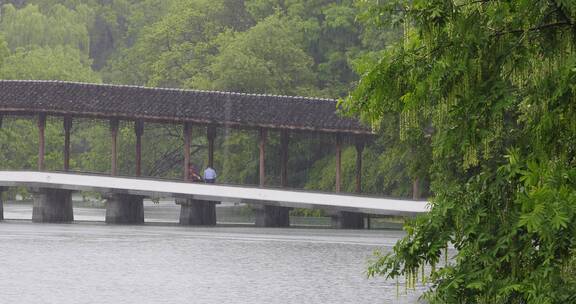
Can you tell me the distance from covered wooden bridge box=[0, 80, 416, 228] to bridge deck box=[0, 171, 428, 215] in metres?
0.41

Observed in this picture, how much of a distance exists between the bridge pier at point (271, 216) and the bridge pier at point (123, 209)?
3.22m

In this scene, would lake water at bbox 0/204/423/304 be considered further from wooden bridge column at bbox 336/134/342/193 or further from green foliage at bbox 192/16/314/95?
green foliage at bbox 192/16/314/95

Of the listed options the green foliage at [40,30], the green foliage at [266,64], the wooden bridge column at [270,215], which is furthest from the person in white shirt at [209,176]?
the green foliage at [40,30]

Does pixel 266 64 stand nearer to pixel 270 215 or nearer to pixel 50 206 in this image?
pixel 270 215

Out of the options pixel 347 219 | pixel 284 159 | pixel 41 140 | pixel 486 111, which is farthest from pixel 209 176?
pixel 486 111

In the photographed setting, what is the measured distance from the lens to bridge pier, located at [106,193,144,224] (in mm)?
37969

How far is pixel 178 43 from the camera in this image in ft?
191

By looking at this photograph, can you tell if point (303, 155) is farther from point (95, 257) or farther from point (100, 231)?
point (95, 257)

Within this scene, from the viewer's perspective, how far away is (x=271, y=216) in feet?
127

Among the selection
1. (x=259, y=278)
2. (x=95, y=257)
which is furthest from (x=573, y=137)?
(x=95, y=257)

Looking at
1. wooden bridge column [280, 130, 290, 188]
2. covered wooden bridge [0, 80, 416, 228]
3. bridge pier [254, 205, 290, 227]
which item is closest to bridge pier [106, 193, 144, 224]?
covered wooden bridge [0, 80, 416, 228]

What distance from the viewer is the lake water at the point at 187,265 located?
65.2ft

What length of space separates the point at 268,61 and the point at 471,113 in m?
41.9

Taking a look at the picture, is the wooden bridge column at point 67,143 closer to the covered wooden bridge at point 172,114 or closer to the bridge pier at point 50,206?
the covered wooden bridge at point 172,114
